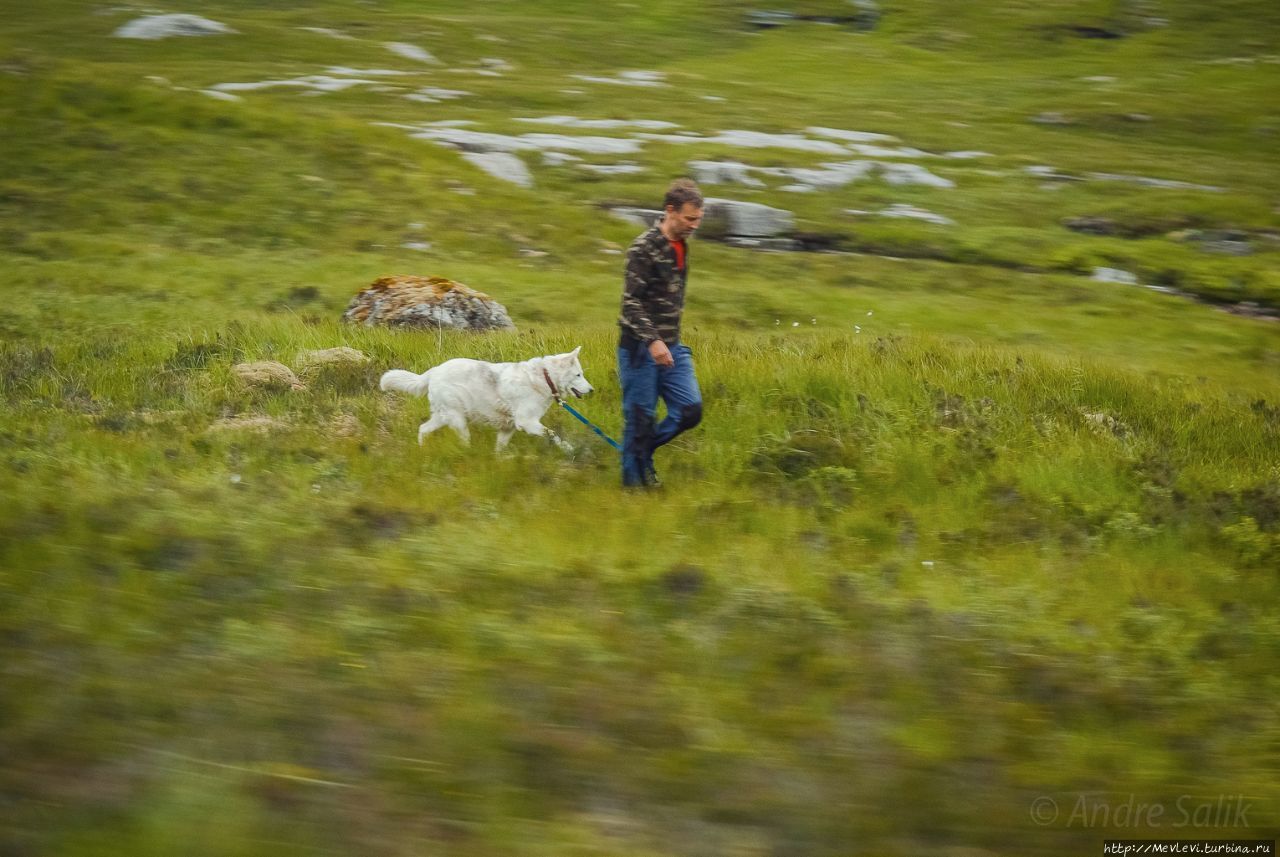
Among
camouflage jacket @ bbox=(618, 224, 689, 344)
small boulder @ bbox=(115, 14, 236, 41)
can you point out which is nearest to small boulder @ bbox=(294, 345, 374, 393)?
camouflage jacket @ bbox=(618, 224, 689, 344)

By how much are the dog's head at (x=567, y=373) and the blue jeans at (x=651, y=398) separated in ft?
5.25

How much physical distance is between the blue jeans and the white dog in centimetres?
155

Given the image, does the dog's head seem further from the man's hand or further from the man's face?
the man's face

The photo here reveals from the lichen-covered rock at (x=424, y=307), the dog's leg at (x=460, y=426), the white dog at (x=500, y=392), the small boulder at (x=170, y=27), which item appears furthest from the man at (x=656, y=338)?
the small boulder at (x=170, y=27)

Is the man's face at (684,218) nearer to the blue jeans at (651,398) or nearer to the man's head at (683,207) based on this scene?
the man's head at (683,207)

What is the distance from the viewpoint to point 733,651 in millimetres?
6098

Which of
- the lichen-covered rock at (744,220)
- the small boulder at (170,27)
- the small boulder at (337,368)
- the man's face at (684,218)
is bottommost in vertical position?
A: the lichen-covered rock at (744,220)

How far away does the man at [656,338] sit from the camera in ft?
32.6

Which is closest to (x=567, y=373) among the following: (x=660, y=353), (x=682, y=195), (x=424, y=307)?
(x=660, y=353)

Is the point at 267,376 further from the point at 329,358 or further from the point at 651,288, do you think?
the point at 651,288

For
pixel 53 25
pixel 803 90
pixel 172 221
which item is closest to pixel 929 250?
pixel 172 221

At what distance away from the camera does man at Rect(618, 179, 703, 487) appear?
994 cm

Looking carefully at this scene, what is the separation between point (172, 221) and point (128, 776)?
33677 millimetres

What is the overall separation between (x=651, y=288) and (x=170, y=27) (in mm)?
101539
